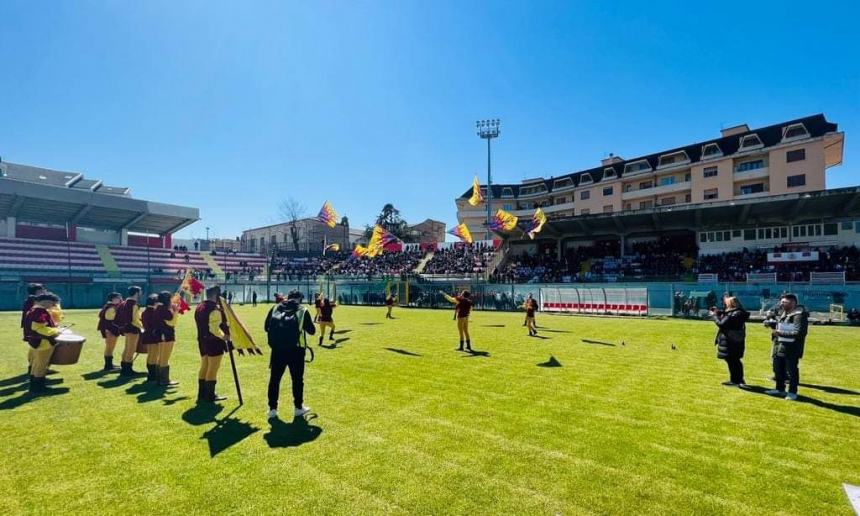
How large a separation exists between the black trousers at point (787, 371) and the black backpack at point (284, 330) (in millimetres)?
8644

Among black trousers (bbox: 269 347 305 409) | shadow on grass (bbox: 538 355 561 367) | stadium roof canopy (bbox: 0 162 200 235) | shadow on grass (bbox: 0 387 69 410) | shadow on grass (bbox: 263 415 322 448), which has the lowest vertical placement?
shadow on grass (bbox: 538 355 561 367)

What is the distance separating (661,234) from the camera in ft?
142

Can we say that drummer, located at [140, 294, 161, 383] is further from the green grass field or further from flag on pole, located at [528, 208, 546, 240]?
flag on pole, located at [528, 208, 546, 240]

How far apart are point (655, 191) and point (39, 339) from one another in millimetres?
60231

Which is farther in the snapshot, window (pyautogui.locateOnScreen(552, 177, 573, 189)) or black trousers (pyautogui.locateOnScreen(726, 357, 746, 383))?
window (pyautogui.locateOnScreen(552, 177, 573, 189))

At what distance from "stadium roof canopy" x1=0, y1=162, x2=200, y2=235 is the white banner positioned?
71.6m

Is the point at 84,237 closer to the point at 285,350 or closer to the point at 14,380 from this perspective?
the point at 14,380

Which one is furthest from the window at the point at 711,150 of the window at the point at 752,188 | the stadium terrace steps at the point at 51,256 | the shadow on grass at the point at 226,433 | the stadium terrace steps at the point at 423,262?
the stadium terrace steps at the point at 51,256

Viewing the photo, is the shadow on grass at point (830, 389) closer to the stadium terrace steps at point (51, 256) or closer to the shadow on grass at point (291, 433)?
the shadow on grass at point (291, 433)

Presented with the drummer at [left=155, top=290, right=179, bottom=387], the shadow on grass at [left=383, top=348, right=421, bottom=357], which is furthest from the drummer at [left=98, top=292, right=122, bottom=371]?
the shadow on grass at [left=383, top=348, right=421, bottom=357]

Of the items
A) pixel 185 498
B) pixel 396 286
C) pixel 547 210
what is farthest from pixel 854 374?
pixel 547 210

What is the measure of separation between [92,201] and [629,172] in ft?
231

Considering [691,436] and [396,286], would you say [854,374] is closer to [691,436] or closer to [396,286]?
[691,436]

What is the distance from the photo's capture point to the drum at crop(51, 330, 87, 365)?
28.0 feet
